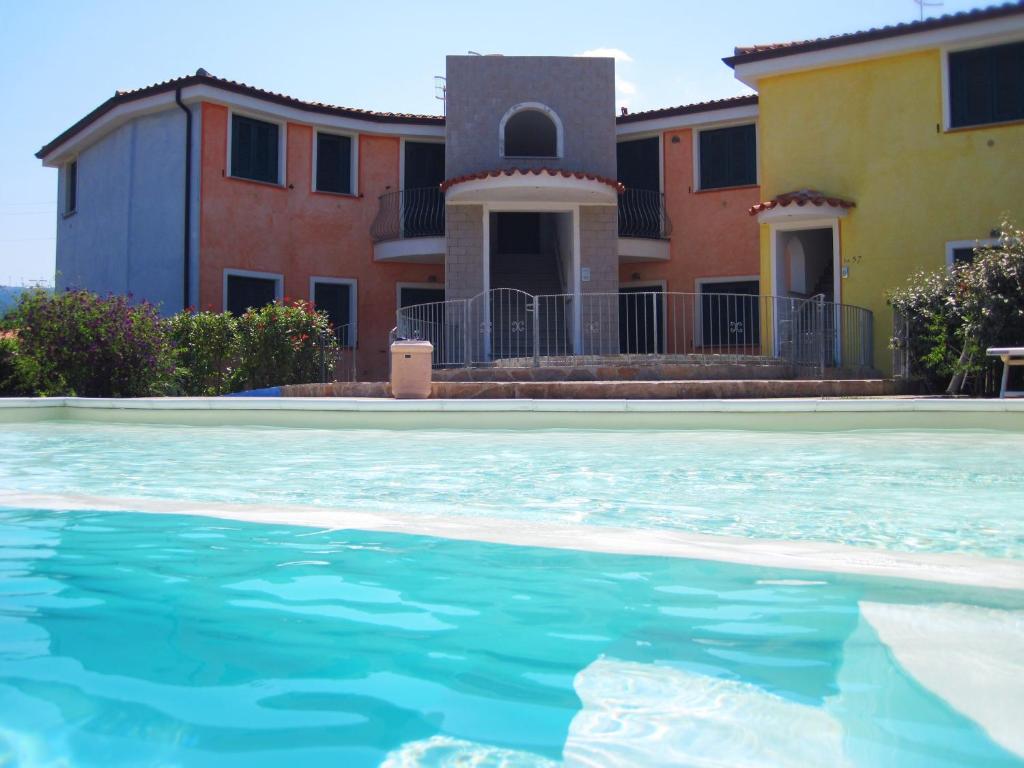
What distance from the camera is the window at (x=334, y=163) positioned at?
65.4 ft

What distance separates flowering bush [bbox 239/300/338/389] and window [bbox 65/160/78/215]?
30.7 ft

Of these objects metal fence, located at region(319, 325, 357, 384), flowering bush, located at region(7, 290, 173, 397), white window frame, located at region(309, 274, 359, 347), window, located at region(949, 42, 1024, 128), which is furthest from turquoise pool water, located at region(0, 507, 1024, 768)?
white window frame, located at region(309, 274, 359, 347)

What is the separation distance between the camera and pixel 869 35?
14844 millimetres

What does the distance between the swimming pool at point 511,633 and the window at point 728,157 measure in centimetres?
1566

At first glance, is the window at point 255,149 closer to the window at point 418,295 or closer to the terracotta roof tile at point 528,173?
the window at point 418,295

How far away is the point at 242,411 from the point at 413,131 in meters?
12.7

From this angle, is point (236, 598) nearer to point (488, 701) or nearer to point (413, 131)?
point (488, 701)

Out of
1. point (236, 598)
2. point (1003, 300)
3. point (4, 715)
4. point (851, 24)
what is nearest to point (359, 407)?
point (236, 598)

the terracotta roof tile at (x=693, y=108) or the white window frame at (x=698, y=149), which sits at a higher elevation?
the terracotta roof tile at (x=693, y=108)

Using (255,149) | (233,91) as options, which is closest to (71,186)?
(255,149)

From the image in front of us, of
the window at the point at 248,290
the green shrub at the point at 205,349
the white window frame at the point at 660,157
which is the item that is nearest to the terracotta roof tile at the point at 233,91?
the window at the point at 248,290

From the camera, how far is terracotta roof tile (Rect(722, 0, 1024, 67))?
1389 cm

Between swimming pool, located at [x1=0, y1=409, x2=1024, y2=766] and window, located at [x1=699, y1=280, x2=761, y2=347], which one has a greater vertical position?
window, located at [x1=699, y1=280, x2=761, y2=347]

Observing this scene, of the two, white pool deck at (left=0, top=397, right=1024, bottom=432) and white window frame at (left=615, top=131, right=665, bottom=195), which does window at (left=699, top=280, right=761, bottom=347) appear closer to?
white window frame at (left=615, top=131, right=665, bottom=195)
